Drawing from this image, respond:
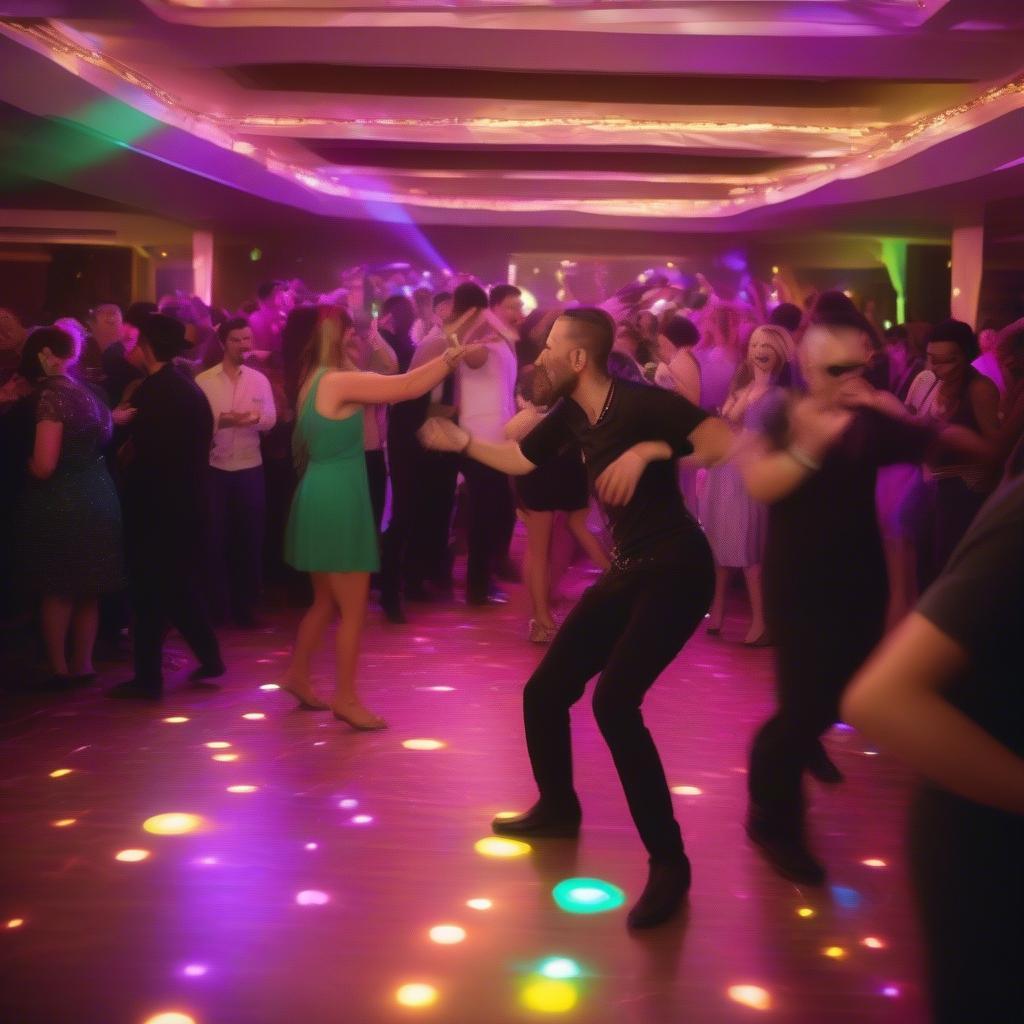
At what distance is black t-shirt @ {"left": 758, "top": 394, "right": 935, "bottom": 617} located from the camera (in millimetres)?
3090

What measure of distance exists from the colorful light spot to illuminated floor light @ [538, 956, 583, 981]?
265 millimetres

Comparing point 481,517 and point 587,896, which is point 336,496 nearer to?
point 587,896

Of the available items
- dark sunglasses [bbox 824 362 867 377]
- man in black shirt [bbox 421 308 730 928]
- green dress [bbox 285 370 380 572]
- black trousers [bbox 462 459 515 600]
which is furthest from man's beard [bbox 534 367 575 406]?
black trousers [bbox 462 459 515 600]

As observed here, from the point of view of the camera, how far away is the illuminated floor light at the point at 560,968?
2.57 metres

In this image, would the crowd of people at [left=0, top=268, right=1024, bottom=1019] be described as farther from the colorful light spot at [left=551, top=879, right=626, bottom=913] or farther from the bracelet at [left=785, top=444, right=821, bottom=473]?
the colorful light spot at [left=551, top=879, right=626, bottom=913]

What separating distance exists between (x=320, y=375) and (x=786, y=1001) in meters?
2.56

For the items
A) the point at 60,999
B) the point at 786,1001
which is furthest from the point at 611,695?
the point at 60,999

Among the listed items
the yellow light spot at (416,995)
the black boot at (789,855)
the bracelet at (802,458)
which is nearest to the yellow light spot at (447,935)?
the yellow light spot at (416,995)

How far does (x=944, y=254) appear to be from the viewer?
15.6 metres

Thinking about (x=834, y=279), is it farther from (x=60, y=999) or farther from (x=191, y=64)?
(x=60, y=999)

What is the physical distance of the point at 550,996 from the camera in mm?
2479

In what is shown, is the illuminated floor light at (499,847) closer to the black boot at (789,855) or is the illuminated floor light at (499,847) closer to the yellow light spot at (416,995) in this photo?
the black boot at (789,855)

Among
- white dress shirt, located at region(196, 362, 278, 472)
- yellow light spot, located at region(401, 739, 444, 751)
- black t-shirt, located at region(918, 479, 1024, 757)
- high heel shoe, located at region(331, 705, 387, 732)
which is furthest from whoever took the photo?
white dress shirt, located at region(196, 362, 278, 472)

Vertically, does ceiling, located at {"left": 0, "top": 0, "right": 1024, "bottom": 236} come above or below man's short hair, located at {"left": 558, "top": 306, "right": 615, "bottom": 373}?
above
